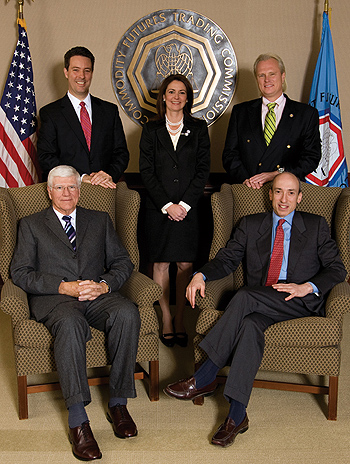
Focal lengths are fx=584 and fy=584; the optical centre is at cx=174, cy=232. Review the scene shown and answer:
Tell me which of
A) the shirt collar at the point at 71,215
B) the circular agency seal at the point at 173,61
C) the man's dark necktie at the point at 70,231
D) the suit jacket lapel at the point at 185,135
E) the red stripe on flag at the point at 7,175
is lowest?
the man's dark necktie at the point at 70,231

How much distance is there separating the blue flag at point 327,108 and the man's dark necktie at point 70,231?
224 cm

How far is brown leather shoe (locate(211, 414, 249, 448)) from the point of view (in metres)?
2.90

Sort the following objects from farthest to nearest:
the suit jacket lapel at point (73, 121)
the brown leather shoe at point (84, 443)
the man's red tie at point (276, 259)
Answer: the suit jacket lapel at point (73, 121) < the man's red tie at point (276, 259) < the brown leather shoe at point (84, 443)

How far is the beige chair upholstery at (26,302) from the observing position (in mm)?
3092

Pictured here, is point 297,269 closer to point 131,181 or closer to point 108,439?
point 108,439

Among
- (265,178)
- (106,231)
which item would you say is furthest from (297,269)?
(106,231)

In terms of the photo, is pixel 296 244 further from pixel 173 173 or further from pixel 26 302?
pixel 26 302

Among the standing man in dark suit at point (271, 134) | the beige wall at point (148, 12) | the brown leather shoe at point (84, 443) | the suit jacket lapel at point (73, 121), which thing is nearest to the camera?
the brown leather shoe at point (84, 443)

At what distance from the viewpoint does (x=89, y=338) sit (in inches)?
122

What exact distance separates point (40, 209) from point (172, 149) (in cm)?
101

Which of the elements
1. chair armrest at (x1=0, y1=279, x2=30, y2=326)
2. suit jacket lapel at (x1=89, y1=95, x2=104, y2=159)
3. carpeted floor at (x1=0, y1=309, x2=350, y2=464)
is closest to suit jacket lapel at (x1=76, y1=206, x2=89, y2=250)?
chair armrest at (x1=0, y1=279, x2=30, y2=326)

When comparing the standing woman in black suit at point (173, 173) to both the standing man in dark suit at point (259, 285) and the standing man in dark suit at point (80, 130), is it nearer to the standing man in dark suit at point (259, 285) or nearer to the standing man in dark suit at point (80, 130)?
the standing man in dark suit at point (80, 130)

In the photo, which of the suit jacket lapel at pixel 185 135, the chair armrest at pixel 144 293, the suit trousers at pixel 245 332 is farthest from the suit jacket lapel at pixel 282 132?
the chair armrest at pixel 144 293

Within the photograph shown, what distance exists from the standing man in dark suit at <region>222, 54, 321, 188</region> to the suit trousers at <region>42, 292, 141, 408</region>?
145cm
